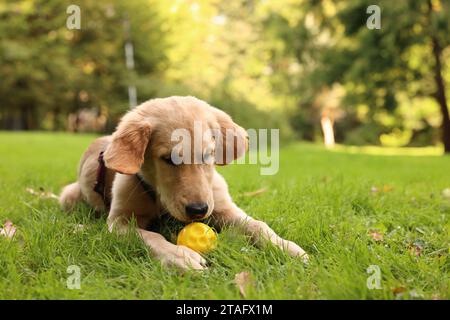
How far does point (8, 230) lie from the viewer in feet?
10.8

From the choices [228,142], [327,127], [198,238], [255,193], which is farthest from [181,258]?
[327,127]

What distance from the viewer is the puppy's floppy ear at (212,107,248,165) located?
324 centimetres

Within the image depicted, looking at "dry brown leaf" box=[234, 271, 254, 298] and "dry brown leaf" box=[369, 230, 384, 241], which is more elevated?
"dry brown leaf" box=[369, 230, 384, 241]

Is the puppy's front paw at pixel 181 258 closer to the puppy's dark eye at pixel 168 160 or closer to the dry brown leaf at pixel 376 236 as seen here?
the puppy's dark eye at pixel 168 160

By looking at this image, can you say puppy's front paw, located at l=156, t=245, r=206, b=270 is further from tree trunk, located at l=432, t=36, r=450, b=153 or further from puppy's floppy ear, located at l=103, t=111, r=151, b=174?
tree trunk, located at l=432, t=36, r=450, b=153

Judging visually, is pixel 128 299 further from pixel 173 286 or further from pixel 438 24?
pixel 438 24

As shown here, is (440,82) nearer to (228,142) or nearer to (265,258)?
(228,142)

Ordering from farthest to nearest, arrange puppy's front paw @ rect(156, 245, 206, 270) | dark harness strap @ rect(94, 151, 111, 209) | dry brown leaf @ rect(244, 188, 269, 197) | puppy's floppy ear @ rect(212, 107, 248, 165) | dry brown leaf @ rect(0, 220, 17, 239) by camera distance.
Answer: dry brown leaf @ rect(244, 188, 269, 197) < dark harness strap @ rect(94, 151, 111, 209) < puppy's floppy ear @ rect(212, 107, 248, 165) < dry brown leaf @ rect(0, 220, 17, 239) < puppy's front paw @ rect(156, 245, 206, 270)

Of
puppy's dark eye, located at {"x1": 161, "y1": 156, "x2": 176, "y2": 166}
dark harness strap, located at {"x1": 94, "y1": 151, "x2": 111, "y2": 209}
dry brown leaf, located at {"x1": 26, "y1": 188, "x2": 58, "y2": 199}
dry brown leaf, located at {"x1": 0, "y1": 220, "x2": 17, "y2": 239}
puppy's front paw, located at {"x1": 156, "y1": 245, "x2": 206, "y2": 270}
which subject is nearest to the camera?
puppy's front paw, located at {"x1": 156, "y1": 245, "x2": 206, "y2": 270}

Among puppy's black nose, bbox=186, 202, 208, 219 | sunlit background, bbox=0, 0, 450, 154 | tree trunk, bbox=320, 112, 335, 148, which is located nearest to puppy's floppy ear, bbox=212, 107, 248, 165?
puppy's black nose, bbox=186, 202, 208, 219

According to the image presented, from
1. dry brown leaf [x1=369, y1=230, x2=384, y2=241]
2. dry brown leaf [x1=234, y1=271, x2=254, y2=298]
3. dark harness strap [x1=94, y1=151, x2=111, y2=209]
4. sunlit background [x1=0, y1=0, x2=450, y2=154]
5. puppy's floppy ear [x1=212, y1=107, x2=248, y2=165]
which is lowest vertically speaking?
dry brown leaf [x1=234, y1=271, x2=254, y2=298]

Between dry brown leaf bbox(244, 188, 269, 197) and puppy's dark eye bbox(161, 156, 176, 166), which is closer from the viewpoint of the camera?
puppy's dark eye bbox(161, 156, 176, 166)

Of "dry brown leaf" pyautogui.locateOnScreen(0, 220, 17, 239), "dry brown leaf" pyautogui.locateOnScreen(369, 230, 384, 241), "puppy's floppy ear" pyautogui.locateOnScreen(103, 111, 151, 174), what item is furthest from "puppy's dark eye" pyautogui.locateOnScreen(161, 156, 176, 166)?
"dry brown leaf" pyautogui.locateOnScreen(369, 230, 384, 241)

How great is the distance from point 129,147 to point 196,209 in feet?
1.87
